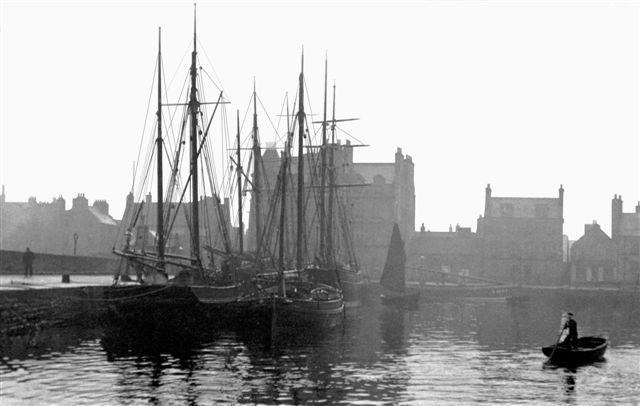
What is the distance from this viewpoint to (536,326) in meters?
50.6

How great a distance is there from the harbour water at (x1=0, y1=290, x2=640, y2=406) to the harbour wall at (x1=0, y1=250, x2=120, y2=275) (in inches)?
442

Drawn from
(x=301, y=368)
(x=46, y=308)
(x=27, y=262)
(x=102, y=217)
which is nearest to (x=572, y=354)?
(x=301, y=368)

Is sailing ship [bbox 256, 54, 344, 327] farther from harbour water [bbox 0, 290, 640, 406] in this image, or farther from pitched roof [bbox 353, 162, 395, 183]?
pitched roof [bbox 353, 162, 395, 183]

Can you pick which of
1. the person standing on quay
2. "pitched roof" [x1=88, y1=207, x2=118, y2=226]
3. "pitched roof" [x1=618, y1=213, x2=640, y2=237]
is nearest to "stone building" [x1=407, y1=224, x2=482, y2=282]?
"pitched roof" [x1=618, y1=213, x2=640, y2=237]

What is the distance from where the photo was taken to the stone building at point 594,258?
325 feet

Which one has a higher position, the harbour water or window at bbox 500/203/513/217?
window at bbox 500/203/513/217

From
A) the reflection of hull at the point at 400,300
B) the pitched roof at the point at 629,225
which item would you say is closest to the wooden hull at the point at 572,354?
the reflection of hull at the point at 400,300

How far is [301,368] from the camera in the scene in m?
28.3

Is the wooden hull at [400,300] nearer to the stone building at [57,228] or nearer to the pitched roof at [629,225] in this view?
the pitched roof at [629,225]

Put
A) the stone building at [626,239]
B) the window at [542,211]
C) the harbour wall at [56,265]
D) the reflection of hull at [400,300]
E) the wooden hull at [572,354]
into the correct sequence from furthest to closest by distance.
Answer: the window at [542,211]
the stone building at [626,239]
the reflection of hull at [400,300]
the harbour wall at [56,265]
the wooden hull at [572,354]

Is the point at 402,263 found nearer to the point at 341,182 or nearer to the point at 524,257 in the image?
the point at 341,182

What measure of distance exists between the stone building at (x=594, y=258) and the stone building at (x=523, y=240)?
2.75 m

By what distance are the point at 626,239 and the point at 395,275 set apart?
4059 centimetres

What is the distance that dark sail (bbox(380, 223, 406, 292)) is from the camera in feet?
229
